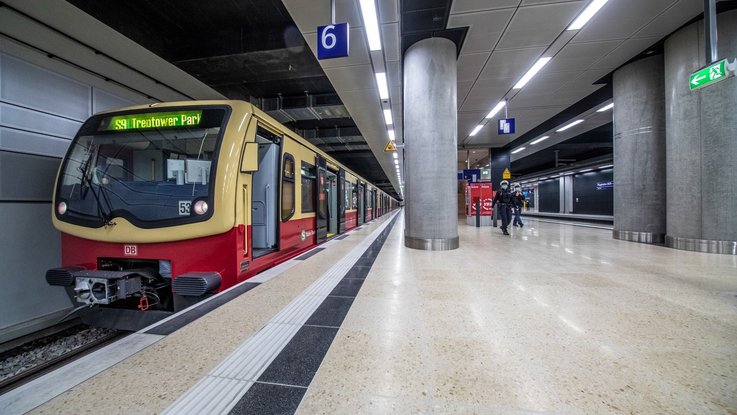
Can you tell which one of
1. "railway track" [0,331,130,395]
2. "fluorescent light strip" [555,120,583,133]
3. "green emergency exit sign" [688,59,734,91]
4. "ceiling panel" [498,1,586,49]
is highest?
"ceiling panel" [498,1,586,49]

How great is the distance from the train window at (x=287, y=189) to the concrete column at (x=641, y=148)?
23.6ft

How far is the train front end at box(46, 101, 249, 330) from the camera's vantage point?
2473 mm

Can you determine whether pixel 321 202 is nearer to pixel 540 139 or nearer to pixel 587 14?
pixel 587 14

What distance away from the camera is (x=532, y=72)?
600 cm

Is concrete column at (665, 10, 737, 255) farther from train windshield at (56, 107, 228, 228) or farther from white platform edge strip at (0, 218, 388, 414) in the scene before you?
white platform edge strip at (0, 218, 388, 414)

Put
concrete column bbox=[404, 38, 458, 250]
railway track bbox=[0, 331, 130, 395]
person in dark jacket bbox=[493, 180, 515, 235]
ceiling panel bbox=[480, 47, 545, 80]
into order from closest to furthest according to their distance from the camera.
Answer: railway track bbox=[0, 331, 130, 395]
concrete column bbox=[404, 38, 458, 250]
ceiling panel bbox=[480, 47, 545, 80]
person in dark jacket bbox=[493, 180, 515, 235]

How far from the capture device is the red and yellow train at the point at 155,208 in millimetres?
2477

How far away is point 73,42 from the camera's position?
3566mm

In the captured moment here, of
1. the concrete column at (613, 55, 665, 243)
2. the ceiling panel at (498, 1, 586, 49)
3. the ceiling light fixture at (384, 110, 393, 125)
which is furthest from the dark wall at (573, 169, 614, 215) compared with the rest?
the ceiling panel at (498, 1, 586, 49)

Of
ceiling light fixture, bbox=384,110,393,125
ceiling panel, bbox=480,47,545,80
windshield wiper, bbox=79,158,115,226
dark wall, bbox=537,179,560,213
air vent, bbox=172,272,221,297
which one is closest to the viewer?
air vent, bbox=172,272,221,297

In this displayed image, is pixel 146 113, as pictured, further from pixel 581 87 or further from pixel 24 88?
pixel 581 87

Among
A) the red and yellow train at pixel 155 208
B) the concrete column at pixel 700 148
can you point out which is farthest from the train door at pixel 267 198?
the concrete column at pixel 700 148

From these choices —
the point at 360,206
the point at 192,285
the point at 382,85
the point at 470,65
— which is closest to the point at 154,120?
the point at 192,285

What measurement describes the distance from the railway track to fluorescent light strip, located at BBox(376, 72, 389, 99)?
641cm
